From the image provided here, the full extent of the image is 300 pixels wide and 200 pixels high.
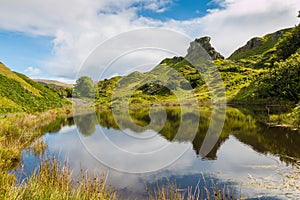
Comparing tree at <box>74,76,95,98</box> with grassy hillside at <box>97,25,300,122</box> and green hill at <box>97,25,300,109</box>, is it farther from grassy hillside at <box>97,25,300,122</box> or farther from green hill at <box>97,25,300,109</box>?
green hill at <box>97,25,300,109</box>

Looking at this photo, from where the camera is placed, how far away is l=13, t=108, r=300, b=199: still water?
345 inches

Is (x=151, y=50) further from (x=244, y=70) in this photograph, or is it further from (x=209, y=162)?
(x=244, y=70)

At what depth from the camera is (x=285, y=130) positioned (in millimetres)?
19062

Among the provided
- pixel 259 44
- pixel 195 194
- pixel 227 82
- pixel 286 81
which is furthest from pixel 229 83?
pixel 259 44

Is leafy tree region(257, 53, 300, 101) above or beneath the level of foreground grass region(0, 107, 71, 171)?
above

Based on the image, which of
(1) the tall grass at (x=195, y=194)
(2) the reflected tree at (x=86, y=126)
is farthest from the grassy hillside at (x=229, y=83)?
(1) the tall grass at (x=195, y=194)

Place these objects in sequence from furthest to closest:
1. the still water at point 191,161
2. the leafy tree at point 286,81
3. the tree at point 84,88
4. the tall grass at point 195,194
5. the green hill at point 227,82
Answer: the tree at point 84,88 → the green hill at point 227,82 → the leafy tree at point 286,81 → the still water at point 191,161 → the tall grass at point 195,194

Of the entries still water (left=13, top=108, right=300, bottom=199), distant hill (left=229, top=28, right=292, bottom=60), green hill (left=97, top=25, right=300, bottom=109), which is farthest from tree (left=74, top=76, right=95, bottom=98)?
distant hill (left=229, top=28, right=292, bottom=60)

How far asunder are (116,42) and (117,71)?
6.50 feet

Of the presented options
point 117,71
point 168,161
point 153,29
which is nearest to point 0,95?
point 117,71

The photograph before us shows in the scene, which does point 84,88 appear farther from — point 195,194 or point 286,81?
point 195,194

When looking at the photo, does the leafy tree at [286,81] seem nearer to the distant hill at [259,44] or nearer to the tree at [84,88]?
the tree at [84,88]

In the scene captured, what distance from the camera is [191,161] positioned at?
42.4ft

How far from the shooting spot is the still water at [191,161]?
8.77 meters
